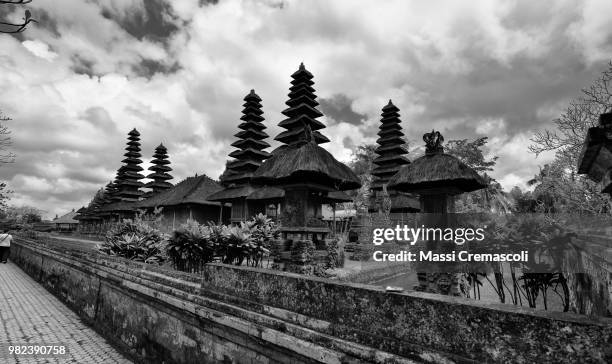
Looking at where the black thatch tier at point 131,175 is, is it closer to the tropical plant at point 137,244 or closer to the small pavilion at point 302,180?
the tropical plant at point 137,244

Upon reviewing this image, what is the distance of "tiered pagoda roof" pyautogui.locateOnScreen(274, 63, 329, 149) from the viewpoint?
26.9 meters

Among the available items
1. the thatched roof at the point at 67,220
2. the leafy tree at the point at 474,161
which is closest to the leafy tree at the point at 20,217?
the thatched roof at the point at 67,220

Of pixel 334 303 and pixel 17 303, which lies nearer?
pixel 334 303

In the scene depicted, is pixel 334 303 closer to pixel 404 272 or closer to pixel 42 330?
pixel 42 330

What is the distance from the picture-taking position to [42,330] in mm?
6473

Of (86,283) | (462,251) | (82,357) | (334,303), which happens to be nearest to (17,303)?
(86,283)

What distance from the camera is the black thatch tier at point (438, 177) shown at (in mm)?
7723

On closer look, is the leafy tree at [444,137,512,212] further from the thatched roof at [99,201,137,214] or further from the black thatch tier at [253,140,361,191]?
the thatched roof at [99,201,137,214]

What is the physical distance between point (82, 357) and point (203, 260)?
274 centimetres

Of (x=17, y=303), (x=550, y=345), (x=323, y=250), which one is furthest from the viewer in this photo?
(x=323, y=250)

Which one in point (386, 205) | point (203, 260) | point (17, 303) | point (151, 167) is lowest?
point (17, 303)

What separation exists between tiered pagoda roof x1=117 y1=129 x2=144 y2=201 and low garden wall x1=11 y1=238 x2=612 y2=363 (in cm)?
4358

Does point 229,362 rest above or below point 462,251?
below

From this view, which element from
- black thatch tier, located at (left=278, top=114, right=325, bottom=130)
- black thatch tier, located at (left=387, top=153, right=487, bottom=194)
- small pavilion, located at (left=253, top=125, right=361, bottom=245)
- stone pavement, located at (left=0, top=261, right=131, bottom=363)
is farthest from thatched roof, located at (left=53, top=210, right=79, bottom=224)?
black thatch tier, located at (left=387, top=153, right=487, bottom=194)
